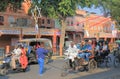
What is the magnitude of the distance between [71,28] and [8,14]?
1629cm

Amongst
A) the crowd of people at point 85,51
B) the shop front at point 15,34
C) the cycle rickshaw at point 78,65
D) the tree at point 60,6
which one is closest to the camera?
the crowd of people at point 85,51

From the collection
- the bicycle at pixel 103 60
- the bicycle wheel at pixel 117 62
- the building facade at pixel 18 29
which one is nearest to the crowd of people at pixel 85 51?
the bicycle at pixel 103 60

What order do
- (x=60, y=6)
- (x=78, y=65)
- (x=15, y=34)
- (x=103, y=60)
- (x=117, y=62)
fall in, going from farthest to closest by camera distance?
(x=15, y=34) < (x=60, y=6) < (x=117, y=62) < (x=103, y=60) < (x=78, y=65)

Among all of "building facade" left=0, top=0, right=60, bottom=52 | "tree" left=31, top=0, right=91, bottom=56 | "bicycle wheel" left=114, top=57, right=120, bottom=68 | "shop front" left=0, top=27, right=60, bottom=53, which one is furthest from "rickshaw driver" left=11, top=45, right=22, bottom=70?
"shop front" left=0, top=27, right=60, bottom=53

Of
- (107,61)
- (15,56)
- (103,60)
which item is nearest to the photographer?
(15,56)

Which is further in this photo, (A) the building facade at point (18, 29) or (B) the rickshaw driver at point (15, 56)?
(A) the building facade at point (18, 29)

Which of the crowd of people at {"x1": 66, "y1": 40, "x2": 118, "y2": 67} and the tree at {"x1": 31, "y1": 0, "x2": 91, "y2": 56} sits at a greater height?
the tree at {"x1": 31, "y1": 0, "x2": 91, "y2": 56}

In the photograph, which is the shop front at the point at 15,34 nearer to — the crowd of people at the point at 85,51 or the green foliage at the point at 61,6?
the green foliage at the point at 61,6

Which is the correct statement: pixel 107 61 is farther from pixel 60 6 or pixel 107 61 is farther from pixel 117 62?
pixel 60 6

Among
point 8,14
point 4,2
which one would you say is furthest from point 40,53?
point 8,14

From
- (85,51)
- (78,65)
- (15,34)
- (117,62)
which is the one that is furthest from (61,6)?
(78,65)

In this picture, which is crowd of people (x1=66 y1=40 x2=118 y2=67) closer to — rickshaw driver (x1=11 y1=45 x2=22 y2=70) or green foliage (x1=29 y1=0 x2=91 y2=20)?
rickshaw driver (x1=11 y1=45 x2=22 y2=70)

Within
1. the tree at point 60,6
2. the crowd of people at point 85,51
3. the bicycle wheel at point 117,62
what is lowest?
the bicycle wheel at point 117,62

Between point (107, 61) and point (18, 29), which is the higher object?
point (18, 29)
